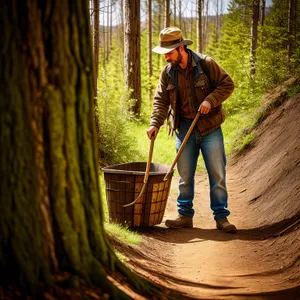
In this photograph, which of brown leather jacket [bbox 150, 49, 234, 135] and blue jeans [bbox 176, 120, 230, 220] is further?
blue jeans [bbox 176, 120, 230, 220]

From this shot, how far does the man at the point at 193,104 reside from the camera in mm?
5625

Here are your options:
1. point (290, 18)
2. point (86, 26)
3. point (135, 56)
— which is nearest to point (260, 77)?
point (135, 56)

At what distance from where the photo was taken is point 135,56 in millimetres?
14672

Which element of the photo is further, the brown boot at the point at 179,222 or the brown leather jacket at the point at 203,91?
the brown boot at the point at 179,222

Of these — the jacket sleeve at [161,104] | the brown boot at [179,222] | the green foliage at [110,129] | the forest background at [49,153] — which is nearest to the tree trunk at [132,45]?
the green foliage at [110,129]

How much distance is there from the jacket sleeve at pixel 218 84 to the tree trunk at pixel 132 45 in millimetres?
8198

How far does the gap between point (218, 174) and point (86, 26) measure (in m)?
3.70

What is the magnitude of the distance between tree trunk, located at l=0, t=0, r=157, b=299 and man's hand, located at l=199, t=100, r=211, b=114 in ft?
9.75

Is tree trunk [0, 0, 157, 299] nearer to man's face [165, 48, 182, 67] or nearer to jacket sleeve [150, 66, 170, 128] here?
man's face [165, 48, 182, 67]

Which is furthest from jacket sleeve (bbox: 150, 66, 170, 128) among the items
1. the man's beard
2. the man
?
the man's beard

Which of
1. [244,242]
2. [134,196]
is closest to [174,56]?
[134,196]

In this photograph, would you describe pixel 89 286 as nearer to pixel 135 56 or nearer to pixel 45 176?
pixel 45 176

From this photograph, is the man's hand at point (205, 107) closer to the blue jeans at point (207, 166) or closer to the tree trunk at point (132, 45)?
the blue jeans at point (207, 166)

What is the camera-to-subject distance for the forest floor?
3.78 meters
